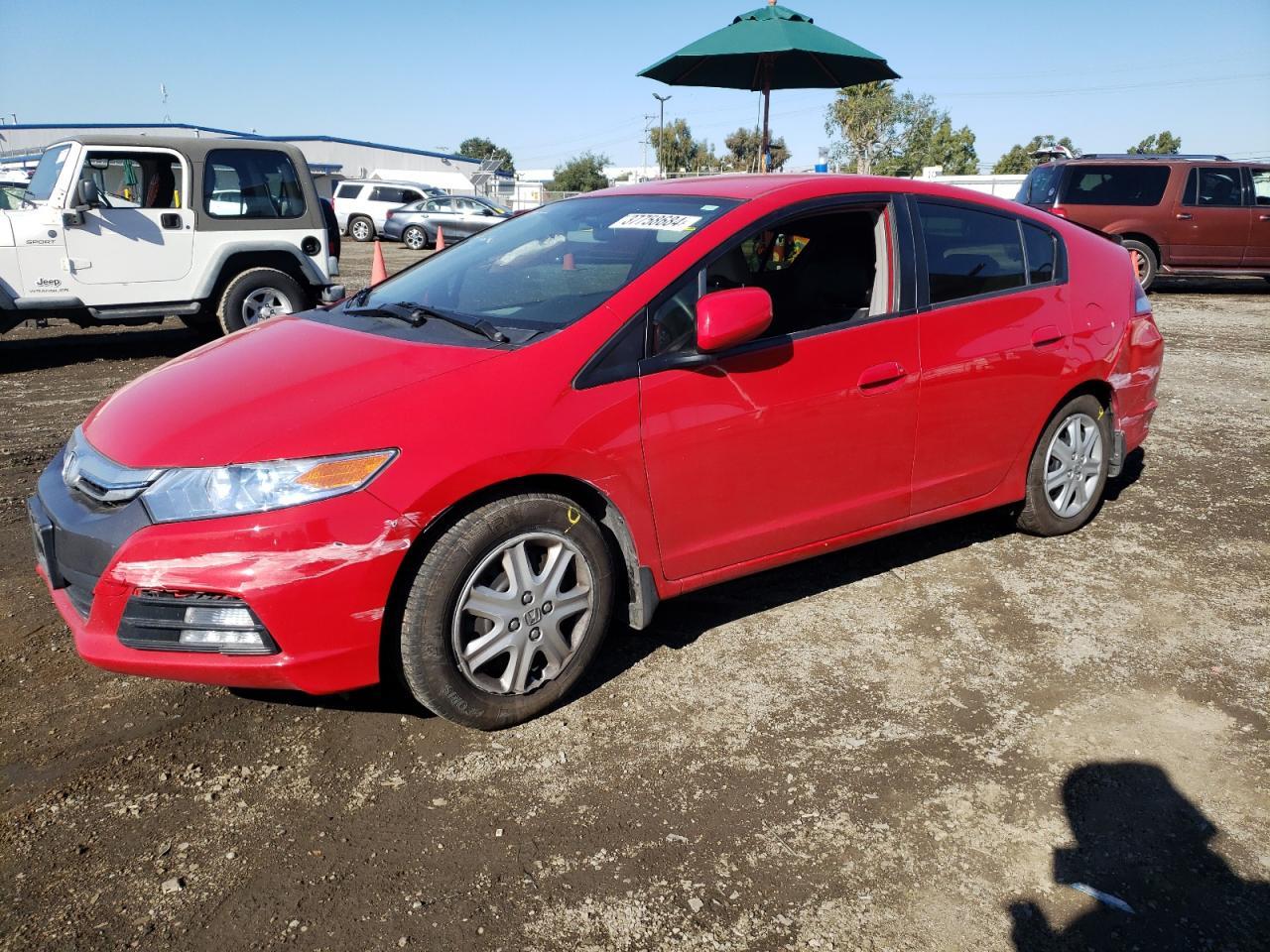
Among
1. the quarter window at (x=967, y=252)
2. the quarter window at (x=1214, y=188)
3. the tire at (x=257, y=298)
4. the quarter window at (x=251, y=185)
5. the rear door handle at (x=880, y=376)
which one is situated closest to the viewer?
the rear door handle at (x=880, y=376)

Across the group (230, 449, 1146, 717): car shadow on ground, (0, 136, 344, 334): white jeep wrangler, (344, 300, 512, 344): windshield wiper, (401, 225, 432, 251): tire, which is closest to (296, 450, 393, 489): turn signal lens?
(344, 300, 512, 344): windshield wiper

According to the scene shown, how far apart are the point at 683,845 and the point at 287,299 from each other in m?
7.83

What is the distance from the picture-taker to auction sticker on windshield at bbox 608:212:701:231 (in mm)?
3283

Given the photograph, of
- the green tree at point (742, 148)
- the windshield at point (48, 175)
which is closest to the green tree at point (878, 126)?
the green tree at point (742, 148)

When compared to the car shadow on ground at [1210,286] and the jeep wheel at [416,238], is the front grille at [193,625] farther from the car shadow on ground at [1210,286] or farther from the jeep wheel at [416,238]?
the jeep wheel at [416,238]

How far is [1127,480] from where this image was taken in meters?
5.45

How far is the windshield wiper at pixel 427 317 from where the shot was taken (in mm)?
3020

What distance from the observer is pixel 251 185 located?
344 inches

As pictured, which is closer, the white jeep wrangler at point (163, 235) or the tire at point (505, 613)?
the tire at point (505, 613)

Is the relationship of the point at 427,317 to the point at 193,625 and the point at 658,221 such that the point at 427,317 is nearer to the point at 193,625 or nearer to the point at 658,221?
the point at 658,221

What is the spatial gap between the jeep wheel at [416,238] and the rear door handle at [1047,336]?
71.7 feet

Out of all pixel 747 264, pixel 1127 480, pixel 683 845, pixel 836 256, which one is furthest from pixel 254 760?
pixel 1127 480

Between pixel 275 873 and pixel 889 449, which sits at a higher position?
pixel 889 449

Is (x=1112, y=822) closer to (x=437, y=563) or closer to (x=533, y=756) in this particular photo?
(x=533, y=756)
